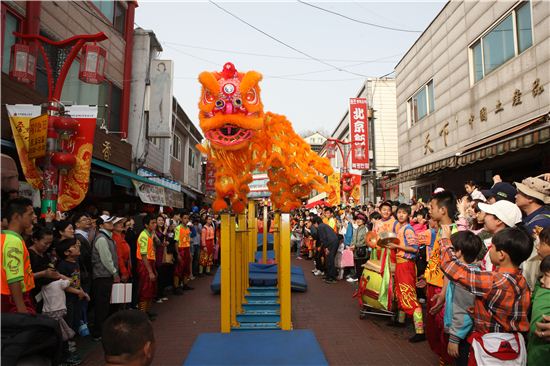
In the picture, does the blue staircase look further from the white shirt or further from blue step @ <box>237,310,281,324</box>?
the white shirt

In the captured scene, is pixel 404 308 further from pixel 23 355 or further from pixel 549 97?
pixel 549 97

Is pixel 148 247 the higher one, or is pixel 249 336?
pixel 148 247

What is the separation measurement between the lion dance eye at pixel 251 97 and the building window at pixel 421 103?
9781 millimetres

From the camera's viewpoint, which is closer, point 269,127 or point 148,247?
point 269,127

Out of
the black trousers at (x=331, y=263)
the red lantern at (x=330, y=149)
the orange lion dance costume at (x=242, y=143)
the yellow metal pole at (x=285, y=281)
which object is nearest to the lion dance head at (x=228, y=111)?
the orange lion dance costume at (x=242, y=143)

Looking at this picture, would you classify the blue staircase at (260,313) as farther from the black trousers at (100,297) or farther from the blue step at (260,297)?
the black trousers at (100,297)

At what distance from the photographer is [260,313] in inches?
205

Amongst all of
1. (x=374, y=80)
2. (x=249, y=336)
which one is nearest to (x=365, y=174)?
(x=374, y=80)

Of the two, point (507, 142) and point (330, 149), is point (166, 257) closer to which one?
point (507, 142)

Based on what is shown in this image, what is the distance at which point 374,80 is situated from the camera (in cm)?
2030

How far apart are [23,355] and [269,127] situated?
13.5 feet

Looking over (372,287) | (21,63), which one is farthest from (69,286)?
(21,63)

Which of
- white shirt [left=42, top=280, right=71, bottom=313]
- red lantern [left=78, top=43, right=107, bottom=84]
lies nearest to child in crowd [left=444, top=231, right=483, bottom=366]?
white shirt [left=42, top=280, right=71, bottom=313]

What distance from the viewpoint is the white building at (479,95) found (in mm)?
7227
